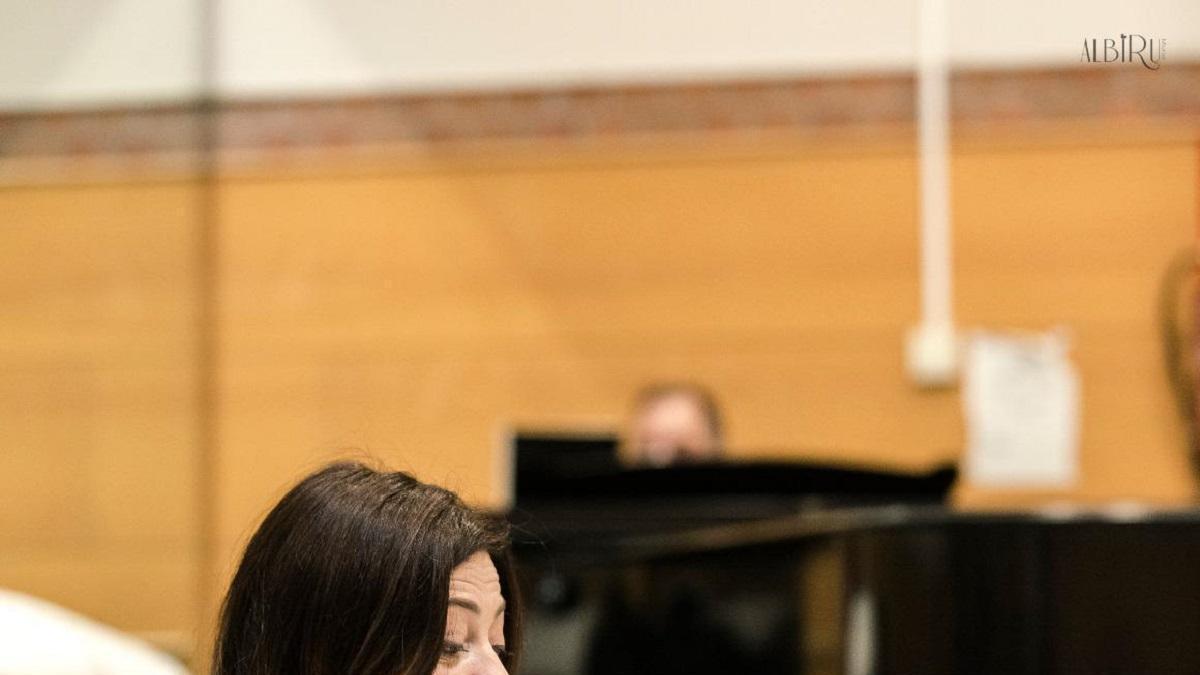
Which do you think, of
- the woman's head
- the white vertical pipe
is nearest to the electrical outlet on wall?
the white vertical pipe

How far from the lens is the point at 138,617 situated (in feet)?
13.4

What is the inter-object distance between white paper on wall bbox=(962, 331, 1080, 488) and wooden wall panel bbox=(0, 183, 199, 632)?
1.95m

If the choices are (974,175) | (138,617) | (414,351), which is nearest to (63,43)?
(414,351)

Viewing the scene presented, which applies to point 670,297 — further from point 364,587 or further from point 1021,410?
point 364,587

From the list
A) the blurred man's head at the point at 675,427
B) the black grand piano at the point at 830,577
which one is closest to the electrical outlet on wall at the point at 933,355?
the blurred man's head at the point at 675,427

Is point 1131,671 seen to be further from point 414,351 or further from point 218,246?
point 218,246

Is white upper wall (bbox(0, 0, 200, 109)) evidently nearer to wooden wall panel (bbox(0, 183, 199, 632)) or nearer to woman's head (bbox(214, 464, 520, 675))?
wooden wall panel (bbox(0, 183, 199, 632))

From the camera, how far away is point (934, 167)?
4.04 m

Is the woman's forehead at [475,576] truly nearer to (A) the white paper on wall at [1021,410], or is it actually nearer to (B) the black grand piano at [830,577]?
(B) the black grand piano at [830,577]

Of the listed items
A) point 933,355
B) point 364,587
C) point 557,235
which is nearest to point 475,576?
point 364,587

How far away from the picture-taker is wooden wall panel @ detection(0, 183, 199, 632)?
11.9 feet

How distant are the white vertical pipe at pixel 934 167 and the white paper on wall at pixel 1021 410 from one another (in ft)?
0.49

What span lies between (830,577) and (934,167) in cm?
169

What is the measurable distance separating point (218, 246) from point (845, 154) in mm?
1601
